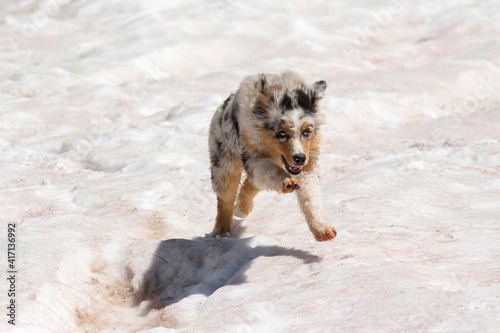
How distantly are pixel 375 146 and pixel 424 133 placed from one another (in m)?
2.07

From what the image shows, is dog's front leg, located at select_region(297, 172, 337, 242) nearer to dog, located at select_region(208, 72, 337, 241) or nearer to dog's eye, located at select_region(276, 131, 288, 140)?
dog, located at select_region(208, 72, 337, 241)

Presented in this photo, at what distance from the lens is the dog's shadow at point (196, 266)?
7.81 m

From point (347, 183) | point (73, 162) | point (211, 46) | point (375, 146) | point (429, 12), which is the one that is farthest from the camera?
point (429, 12)

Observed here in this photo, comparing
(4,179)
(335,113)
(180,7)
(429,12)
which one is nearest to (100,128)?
(4,179)

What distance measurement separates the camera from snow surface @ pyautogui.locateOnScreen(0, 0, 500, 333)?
22.4ft

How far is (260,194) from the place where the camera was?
12.6 m

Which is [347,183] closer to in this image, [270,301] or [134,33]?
[270,301]

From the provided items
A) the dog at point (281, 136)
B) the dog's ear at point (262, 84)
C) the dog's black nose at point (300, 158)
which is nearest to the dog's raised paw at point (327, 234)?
the dog at point (281, 136)

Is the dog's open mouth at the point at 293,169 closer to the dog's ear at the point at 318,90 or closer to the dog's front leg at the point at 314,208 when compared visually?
the dog's front leg at the point at 314,208

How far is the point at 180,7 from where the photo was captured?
98.9 ft

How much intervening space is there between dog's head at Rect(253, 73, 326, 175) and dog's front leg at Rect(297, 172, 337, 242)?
9.1 inches

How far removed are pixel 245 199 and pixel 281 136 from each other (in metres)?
2.85

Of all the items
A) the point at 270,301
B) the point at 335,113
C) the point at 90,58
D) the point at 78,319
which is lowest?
the point at 90,58

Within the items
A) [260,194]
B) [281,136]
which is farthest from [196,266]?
[260,194]
